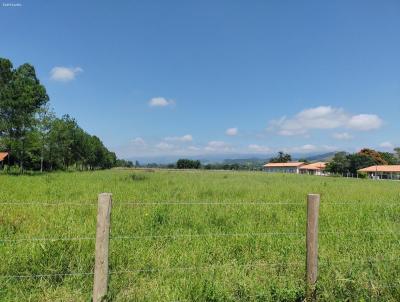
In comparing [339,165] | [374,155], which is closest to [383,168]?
[374,155]

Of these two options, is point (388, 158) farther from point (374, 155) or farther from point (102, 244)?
point (102, 244)

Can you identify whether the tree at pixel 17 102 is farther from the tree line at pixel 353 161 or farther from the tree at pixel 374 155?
the tree at pixel 374 155

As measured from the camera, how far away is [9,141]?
39594 mm

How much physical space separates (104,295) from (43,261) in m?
2.17

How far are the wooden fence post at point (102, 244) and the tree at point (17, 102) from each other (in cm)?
3877

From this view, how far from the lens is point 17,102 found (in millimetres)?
38344

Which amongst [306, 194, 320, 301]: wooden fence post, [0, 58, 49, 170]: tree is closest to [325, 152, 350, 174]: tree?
[0, 58, 49, 170]: tree

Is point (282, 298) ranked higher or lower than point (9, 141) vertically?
lower

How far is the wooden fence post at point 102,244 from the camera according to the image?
4.31 meters

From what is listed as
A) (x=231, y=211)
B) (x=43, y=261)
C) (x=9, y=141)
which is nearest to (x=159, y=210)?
(x=231, y=211)

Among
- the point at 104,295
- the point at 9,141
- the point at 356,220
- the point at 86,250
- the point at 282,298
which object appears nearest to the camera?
the point at 104,295

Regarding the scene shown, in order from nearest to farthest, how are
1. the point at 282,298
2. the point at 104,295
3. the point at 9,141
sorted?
the point at 104,295
the point at 282,298
the point at 9,141

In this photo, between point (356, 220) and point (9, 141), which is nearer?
point (356, 220)

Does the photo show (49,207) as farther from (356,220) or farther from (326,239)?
(356,220)
